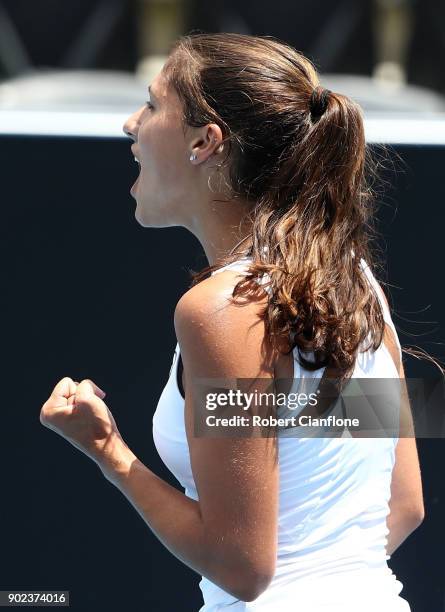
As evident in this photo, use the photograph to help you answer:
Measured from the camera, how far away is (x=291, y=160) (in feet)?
5.60

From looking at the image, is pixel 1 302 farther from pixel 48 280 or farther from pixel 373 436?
pixel 373 436

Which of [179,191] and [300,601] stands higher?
[179,191]

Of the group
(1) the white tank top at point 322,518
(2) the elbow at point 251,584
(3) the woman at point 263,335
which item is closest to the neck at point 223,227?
(3) the woman at point 263,335

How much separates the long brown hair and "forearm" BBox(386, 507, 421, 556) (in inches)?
14.5

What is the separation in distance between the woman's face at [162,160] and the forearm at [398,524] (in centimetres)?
62

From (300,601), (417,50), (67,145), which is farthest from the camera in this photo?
(417,50)

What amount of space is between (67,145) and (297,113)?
526 millimetres

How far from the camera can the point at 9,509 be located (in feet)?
6.84

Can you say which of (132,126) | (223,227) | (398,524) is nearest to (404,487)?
(398,524)

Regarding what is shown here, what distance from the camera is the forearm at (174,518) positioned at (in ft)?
5.03

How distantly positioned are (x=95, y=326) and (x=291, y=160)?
591 mm

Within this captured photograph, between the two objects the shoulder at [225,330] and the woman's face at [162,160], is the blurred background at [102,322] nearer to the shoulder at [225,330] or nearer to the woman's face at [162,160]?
the woman's face at [162,160]

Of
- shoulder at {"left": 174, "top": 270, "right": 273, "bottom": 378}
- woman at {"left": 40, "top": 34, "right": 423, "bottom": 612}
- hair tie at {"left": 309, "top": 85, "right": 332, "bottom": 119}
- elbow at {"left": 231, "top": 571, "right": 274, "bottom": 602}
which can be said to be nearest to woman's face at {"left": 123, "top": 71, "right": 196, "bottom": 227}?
woman at {"left": 40, "top": 34, "right": 423, "bottom": 612}

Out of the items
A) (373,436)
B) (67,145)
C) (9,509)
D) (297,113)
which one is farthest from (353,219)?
(9,509)
